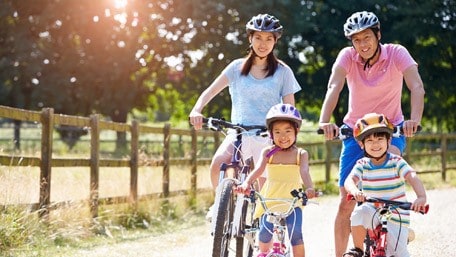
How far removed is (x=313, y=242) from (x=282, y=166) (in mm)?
3918

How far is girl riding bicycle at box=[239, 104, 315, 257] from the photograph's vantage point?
5367mm

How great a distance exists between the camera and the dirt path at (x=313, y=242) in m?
8.45

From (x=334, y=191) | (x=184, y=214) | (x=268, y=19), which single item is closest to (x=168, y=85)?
(x=334, y=191)

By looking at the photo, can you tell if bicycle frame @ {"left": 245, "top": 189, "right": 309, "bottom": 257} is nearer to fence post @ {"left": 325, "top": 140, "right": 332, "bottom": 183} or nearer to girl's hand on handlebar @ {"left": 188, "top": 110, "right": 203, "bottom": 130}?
girl's hand on handlebar @ {"left": 188, "top": 110, "right": 203, "bottom": 130}

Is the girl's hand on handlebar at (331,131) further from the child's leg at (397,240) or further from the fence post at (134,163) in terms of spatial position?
the fence post at (134,163)

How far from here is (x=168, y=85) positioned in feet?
112

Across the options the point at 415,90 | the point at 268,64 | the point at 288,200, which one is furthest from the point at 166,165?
the point at 288,200

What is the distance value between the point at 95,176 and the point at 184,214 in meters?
1.78

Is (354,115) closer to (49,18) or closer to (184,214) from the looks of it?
(184,214)

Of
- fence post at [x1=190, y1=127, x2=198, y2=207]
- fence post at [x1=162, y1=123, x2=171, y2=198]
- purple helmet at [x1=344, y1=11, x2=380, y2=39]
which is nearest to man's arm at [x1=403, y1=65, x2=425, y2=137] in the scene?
purple helmet at [x1=344, y1=11, x2=380, y2=39]

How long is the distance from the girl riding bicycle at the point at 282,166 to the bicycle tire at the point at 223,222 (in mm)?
220

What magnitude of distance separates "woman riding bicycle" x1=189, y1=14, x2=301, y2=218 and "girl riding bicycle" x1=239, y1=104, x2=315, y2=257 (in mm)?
652

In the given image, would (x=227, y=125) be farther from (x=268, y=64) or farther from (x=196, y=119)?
(x=268, y=64)

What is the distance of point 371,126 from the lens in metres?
5.03
